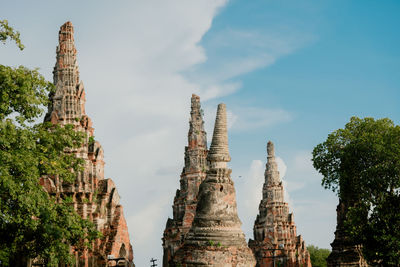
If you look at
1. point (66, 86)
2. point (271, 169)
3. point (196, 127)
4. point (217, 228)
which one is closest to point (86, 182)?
point (66, 86)

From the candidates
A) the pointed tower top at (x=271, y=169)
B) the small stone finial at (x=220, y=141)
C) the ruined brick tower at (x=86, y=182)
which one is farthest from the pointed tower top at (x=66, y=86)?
the pointed tower top at (x=271, y=169)

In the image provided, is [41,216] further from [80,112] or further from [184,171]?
[184,171]

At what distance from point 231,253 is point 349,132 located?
13775 millimetres

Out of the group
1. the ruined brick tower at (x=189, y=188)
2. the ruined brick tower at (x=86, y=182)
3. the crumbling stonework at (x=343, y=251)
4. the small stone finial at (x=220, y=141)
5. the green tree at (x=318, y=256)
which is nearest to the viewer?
the small stone finial at (x=220, y=141)

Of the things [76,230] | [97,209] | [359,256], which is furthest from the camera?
[359,256]

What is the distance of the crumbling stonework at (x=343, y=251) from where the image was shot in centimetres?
2783

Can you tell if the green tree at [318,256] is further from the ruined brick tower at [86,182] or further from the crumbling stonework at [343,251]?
the ruined brick tower at [86,182]

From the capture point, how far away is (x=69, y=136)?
1833cm

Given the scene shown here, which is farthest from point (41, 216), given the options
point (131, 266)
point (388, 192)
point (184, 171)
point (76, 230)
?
point (184, 171)

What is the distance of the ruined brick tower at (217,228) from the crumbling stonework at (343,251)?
11647mm

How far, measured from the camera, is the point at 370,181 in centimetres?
2608

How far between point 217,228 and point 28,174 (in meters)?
7.21

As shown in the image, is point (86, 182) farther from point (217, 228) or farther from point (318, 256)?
point (318, 256)

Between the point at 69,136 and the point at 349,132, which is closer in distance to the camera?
the point at 69,136
